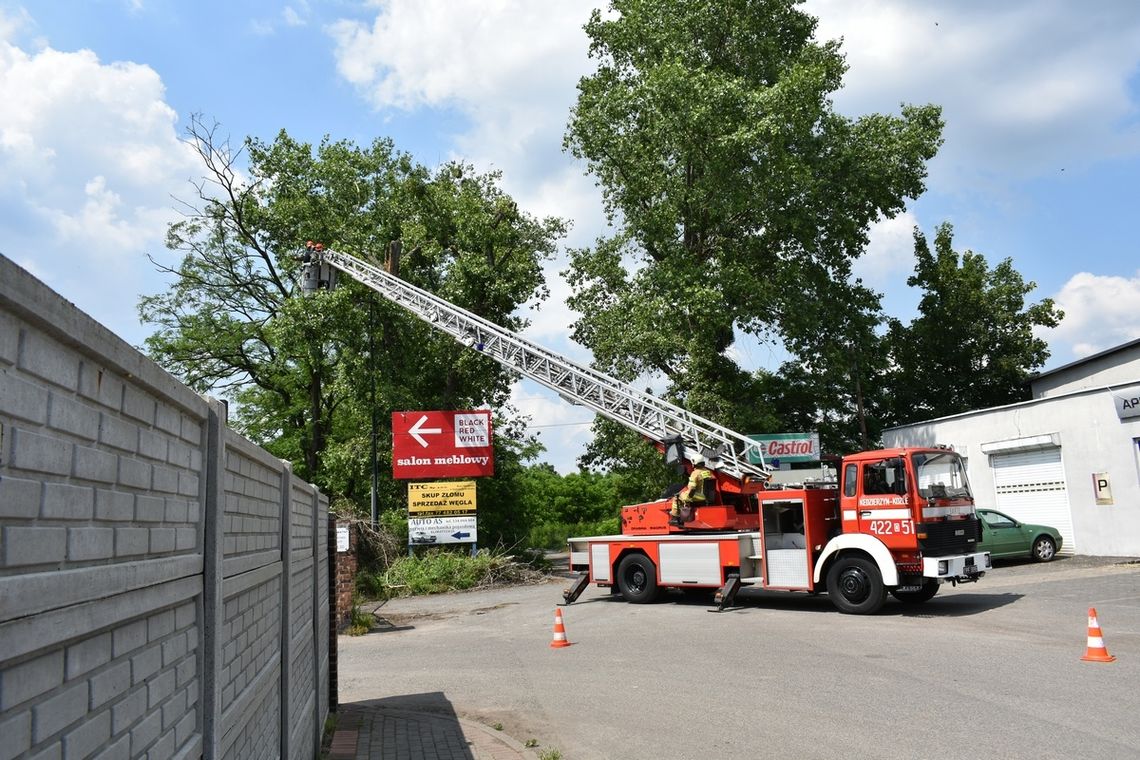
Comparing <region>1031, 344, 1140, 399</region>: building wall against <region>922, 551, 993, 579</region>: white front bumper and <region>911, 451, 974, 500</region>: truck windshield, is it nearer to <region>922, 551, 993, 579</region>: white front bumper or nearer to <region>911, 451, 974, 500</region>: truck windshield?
<region>911, 451, 974, 500</region>: truck windshield

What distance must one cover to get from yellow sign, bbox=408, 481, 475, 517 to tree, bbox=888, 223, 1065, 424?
1980cm

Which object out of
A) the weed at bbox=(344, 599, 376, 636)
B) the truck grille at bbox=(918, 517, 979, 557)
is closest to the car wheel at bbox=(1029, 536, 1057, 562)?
the truck grille at bbox=(918, 517, 979, 557)

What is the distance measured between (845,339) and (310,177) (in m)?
20.7

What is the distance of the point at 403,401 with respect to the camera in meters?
30.1

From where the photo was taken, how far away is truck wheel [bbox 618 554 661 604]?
18.0 m

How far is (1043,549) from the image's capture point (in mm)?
22047

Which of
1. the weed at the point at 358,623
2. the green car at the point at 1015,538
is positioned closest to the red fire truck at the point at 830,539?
the weed at the point at 358,623

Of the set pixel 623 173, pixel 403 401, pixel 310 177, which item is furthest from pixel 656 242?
pixel 310 177

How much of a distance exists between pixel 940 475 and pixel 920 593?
2.39 metres

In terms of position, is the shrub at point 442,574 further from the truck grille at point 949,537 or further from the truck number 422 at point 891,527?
the truck grille at point 949,537

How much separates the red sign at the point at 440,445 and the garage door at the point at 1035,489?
46.9ft

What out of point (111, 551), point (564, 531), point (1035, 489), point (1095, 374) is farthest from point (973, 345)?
point (111, 551)

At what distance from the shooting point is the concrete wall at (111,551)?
63.8 inches

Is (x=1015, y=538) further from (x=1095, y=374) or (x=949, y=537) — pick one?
(x=1095, y=374)
